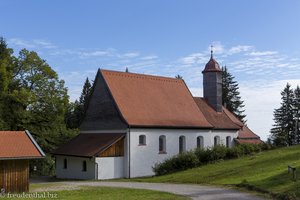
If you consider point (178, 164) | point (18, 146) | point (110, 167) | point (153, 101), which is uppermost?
point (153, 101)

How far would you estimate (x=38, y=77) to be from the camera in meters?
40.9

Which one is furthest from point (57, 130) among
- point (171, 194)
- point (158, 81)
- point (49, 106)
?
point (171, 194)

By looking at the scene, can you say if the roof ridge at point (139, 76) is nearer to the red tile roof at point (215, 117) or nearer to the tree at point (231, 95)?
the red tile roof at point (215, 117)

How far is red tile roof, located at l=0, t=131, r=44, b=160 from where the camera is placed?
24156 mm

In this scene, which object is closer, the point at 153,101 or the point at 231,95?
the point at 153,101

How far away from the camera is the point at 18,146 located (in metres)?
25.1

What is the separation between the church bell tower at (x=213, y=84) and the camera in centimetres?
4838

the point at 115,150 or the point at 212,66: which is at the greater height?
the point at 212,66

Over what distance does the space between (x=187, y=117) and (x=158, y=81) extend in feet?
16.4

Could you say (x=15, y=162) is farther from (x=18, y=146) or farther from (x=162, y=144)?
(x=162, y=144)

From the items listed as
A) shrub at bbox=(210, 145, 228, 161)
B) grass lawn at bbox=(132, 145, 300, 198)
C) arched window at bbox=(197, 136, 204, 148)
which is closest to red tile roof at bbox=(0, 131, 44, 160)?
grass lawn at bbox=(132, 145, 300, 198)

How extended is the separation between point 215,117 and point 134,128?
42.8 ft

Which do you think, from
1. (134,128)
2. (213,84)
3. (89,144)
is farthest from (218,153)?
(213,84)

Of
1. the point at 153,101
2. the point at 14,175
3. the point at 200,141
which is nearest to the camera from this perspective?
the point at 14,175
